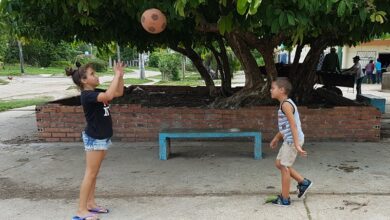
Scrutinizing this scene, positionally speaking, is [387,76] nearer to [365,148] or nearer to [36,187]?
[365,148]

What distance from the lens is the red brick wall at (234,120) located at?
24.6 ft

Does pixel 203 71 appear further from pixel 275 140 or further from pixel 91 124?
pixel 91 124

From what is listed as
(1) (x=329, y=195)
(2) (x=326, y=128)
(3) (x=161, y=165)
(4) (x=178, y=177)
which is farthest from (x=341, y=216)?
(2) (x=326, y=128)

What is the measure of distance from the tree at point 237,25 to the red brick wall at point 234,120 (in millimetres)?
829

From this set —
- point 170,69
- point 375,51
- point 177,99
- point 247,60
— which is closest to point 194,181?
point 247,60

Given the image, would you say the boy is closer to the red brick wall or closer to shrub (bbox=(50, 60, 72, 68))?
the red brick wall

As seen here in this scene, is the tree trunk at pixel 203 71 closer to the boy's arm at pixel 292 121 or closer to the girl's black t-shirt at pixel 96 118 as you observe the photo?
the boy's arm at pixel 292 121

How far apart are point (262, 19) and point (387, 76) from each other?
1678 cm

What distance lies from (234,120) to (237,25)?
108 inches

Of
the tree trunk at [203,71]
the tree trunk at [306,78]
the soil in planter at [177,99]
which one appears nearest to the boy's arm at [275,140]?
the soil in planter at [177,99]

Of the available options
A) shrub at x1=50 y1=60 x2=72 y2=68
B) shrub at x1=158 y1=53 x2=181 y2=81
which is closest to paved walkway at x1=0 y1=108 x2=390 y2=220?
shrub at x1=158 y1=53 x2=181 y2=81

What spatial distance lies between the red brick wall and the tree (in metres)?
0.83

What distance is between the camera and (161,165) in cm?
625

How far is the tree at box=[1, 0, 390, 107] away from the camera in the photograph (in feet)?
14.7
